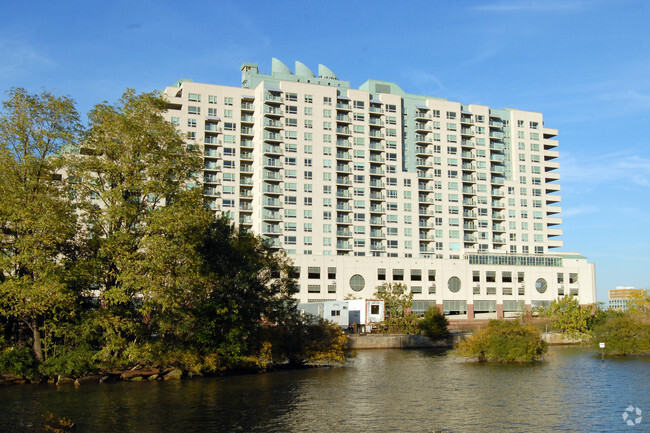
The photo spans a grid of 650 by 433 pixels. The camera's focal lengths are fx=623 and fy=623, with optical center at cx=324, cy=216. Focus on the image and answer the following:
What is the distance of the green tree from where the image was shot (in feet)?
303

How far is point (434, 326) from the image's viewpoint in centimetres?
10081

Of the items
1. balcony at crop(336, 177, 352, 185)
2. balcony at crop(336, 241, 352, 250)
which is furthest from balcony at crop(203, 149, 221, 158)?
balcony at crop(336, 241, 352, 250)

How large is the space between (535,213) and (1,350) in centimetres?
15329

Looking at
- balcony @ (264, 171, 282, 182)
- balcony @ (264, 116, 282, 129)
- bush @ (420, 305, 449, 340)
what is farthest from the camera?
balcony @ (264, 116, 282, 129)

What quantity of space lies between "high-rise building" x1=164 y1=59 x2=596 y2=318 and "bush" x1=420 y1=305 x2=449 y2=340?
38708mm

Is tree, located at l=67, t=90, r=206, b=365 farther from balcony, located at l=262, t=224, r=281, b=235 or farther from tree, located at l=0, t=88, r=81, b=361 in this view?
balcony, located at l=262, t=224, r=281, b=235

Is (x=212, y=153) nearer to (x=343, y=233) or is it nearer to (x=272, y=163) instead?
(x=272, y=163)

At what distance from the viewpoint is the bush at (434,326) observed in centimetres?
10044

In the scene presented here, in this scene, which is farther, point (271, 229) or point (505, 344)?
point (271, 229)

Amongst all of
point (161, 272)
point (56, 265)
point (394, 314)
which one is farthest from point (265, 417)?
point (394, 314)

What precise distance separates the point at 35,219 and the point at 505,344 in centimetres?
4527

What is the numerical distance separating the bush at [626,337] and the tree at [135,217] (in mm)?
47887

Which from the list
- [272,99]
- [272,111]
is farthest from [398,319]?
[272,99]

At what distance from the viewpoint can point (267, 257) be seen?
63.3 metres
